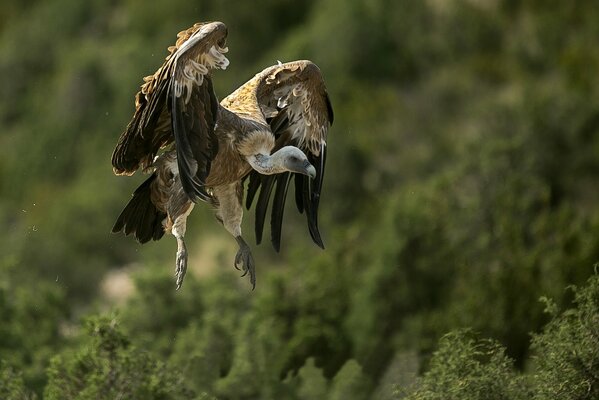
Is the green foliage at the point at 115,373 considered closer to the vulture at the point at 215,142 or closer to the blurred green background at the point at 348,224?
the blurred green background at the point at 348,224

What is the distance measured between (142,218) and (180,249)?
0.75 m

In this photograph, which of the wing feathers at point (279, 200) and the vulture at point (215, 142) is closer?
the vulture at point (215, 142)

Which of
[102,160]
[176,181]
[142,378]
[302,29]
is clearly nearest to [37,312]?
[142,378]

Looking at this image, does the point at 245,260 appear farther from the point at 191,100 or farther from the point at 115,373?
the point at 115,373

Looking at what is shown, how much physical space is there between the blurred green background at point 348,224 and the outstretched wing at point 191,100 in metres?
2.97

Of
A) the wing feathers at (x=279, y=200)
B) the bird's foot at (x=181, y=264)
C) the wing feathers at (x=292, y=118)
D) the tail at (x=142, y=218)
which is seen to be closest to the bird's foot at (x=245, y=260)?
the bird's foot at (x=181, y=264)

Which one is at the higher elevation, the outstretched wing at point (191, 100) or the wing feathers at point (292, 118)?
the wing feathers at point (292, 118)

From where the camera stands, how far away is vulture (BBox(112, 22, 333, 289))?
13.6m

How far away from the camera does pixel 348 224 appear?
4156 centimetres

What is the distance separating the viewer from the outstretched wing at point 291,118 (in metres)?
14.8

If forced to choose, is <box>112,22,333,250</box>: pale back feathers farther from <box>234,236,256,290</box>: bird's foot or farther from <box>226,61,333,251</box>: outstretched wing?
<box>234,236,256,290</box>: bird's foot

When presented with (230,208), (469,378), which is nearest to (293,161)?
(230,208)

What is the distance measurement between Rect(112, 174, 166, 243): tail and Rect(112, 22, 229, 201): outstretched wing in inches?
33.1

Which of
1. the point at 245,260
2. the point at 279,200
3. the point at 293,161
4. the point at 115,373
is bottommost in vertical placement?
the point at 245,260
